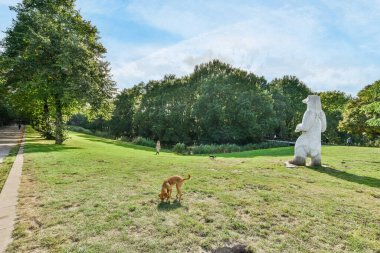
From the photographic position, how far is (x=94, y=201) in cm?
699

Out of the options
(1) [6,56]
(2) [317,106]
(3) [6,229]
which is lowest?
(3) [6,229]

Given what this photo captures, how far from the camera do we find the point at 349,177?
11453 mm

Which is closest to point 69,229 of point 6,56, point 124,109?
point 6,56

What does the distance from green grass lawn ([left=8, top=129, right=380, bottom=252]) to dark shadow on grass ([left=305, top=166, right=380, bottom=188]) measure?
15cm

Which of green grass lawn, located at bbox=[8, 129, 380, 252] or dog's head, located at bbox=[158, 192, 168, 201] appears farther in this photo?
dog's head, located at bbox=[158, 192, 168, 201]

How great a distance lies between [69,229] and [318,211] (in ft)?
19.7

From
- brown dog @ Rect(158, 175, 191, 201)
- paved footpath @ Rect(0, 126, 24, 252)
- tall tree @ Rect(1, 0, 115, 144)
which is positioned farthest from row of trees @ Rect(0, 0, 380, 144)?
paved footpath @ Rect(0, 126, 24, 252)

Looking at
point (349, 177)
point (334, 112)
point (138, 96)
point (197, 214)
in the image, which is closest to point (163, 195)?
point (197, 214)

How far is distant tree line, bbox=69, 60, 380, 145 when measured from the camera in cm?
4231

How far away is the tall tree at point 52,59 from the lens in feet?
68.9

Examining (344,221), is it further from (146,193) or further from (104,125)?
(104,125)

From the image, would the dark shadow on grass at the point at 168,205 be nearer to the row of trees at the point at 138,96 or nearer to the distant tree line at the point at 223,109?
the row of trees at the point at 138,96

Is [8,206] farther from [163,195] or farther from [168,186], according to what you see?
[168,186]

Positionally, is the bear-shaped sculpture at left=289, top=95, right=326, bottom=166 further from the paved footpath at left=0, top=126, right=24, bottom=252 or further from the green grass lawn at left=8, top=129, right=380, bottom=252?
the paved footpath at left=0, top=126, right=24, bottom=252
